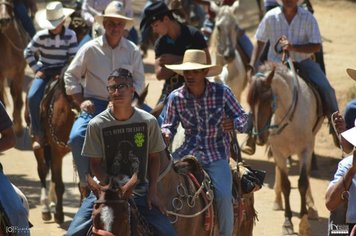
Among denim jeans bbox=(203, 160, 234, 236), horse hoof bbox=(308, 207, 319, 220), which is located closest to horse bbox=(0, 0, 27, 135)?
horse hoof bbox=(308, 207, 319, 220)

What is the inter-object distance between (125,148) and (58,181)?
6.43m

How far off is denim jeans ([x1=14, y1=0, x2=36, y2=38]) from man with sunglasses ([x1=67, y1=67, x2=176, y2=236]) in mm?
12080

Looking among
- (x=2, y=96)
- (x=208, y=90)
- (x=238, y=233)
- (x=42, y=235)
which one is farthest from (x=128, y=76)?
(x=2, y=96)

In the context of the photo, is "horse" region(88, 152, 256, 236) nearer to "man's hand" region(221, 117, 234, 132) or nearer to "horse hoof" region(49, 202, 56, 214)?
"man's hand" region(221, 117, 234, 132)

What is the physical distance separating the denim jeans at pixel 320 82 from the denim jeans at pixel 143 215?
22.4 feet

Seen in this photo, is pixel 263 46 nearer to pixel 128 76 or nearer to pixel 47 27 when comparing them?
pixel 47 27

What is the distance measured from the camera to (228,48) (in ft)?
59.8

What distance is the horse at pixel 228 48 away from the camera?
18.2m

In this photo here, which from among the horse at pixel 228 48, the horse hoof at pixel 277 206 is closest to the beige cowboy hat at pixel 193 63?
the horse hoof at pixel 277 206

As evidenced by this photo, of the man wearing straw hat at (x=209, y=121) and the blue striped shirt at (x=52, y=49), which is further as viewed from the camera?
the blue striped shirt at (x=52, y=49)

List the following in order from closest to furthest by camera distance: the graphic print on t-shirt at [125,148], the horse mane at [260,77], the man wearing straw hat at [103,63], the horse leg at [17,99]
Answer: the graphic print on t-shirt at [125,148] → the man wearing straw hat at [103,63] → the horse mane at [260,77] → the horse leg at [17,99]

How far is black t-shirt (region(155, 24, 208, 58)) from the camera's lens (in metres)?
12.8

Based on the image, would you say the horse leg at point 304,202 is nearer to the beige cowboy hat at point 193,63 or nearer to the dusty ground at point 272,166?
the dusty ground at point 272,166

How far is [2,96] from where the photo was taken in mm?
19062
